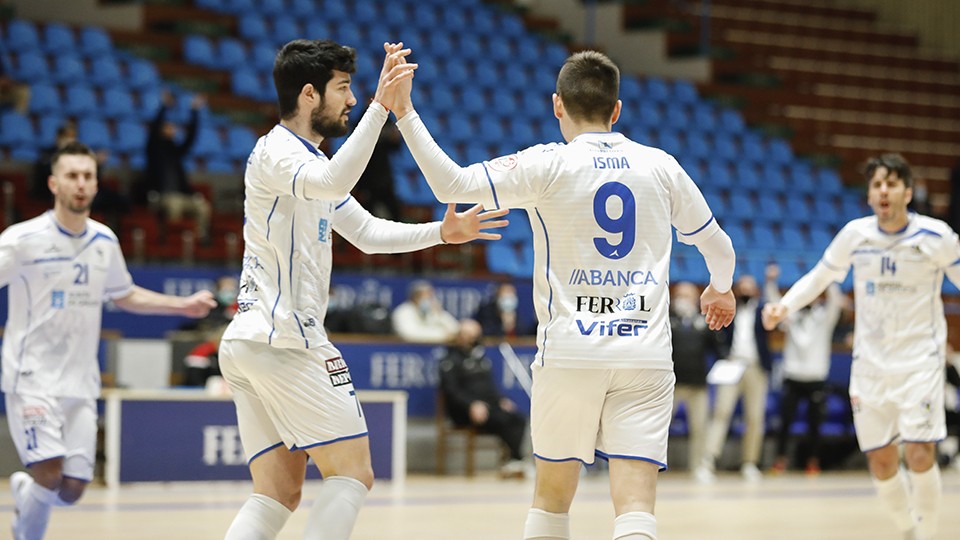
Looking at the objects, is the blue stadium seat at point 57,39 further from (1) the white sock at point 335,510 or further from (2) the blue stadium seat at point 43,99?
(1) the white sock at point 335,510

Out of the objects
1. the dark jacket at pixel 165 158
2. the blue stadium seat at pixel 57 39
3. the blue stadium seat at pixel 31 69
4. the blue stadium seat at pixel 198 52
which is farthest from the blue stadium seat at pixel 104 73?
the dark jacket at pixel 165 158

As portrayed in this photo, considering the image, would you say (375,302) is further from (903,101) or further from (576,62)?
(903,101)

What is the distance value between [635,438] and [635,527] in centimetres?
34

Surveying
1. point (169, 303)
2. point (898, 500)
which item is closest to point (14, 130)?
point (169, 303)

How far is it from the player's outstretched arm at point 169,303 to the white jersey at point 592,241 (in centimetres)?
219

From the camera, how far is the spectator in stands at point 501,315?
17.1 meters

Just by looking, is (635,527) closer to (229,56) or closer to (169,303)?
(169,303)

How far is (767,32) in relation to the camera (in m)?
29.5

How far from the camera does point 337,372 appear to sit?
5465mm

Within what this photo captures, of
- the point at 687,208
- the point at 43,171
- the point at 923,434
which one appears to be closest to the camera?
the point at 687,208

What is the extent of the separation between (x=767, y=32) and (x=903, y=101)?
3.20m

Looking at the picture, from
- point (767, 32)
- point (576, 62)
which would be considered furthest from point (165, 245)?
point (767, 32)

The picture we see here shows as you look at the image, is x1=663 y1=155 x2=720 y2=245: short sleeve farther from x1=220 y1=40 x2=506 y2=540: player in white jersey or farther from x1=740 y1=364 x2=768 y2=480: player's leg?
x1=740 y1=364 x2=768 y2=480: player's leg

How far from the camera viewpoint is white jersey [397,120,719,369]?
206 inches
